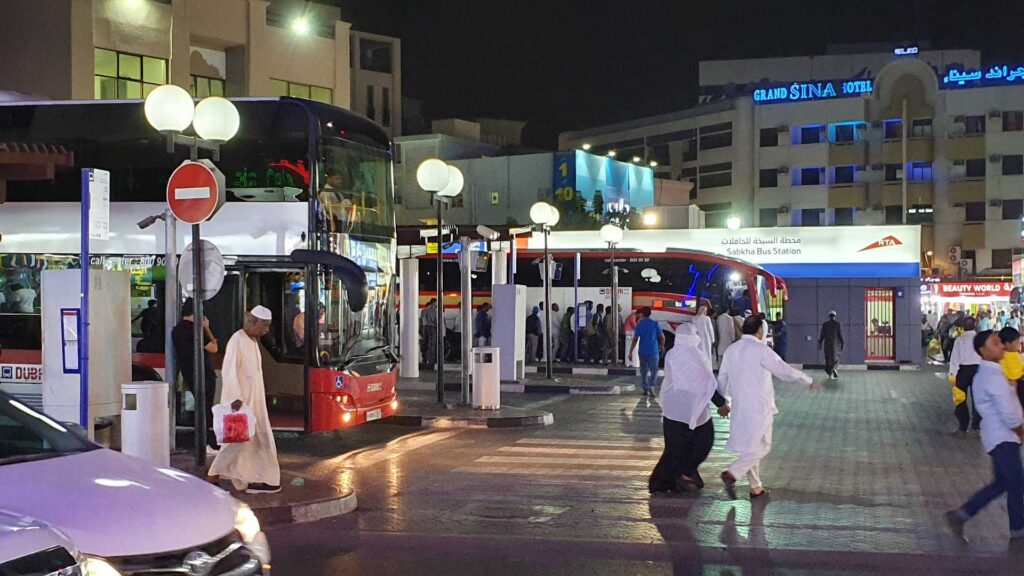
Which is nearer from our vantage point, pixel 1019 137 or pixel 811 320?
pixel 811 320

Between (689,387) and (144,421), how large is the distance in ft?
17.6

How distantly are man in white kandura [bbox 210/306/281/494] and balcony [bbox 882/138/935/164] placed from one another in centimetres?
5973

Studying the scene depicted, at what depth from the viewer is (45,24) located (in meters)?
30.4

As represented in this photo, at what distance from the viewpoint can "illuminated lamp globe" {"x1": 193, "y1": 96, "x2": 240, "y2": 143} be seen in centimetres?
1300

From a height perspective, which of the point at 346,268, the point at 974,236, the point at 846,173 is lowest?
the point at 346,268

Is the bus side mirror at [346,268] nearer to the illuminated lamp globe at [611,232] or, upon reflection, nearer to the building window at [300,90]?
the illuminated lamp globe at [611,232]

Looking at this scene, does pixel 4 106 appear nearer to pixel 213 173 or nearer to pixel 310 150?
pixel 310 150

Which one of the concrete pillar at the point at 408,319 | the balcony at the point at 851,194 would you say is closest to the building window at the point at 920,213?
the balcony at the point at 851,194

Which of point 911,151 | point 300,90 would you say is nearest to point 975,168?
point 911,151

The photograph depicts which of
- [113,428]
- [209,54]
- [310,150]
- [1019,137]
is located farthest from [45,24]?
[1019,137]

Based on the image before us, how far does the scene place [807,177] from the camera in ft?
219

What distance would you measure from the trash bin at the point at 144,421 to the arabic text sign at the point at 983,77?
200 feet

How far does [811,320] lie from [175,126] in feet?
92.4

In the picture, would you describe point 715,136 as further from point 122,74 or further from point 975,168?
point 122,74
